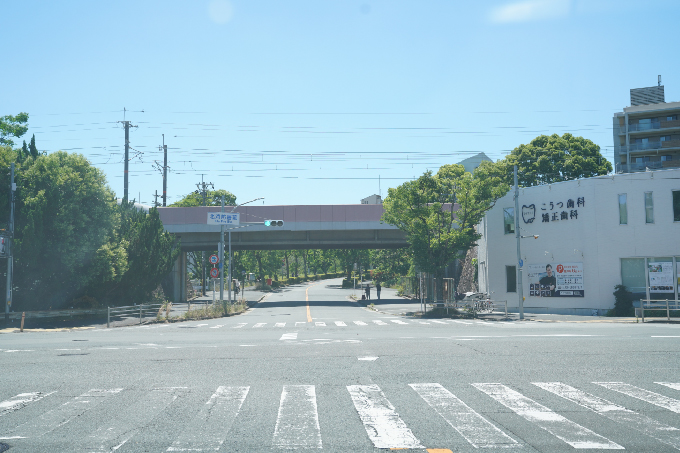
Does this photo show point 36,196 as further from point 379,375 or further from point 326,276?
point 326,276

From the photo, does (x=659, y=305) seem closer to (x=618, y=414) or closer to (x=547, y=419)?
(x=618, y=414)

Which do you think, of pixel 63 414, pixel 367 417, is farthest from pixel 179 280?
pixel 367 417

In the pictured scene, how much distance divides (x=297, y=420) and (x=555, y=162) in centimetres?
5638

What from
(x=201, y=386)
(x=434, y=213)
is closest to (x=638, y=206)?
(x=434, y=213)

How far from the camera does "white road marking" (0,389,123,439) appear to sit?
7508mm

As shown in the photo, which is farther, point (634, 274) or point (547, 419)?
point (634, 274)

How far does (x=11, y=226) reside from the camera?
97.7 ft

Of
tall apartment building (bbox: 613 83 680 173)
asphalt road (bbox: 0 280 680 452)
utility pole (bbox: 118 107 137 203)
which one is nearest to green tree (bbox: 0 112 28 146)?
utility pole (bbox: 118 107 137 203)

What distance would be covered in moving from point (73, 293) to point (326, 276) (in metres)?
111

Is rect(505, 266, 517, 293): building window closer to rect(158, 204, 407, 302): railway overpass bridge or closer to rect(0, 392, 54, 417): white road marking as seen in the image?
rect(158, 204, 407, 302): railway overpass bridge

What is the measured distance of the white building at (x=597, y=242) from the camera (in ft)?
106

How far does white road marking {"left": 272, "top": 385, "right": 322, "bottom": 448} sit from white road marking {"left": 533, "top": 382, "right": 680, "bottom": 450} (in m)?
4.20

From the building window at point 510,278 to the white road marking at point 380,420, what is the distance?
3196cm

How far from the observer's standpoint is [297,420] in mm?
7828
